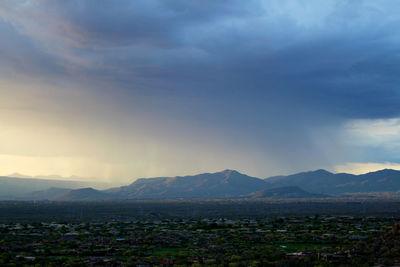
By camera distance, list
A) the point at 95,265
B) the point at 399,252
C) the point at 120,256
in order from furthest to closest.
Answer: the point at 120,256 < the point at 95,265 < the point at 399,252

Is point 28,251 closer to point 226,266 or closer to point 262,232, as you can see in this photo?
point 226,266

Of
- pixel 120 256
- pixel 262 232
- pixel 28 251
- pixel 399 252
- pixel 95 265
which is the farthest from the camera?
pixel 262 232

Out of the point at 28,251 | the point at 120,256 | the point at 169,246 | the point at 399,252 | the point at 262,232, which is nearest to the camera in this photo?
the point at 399,252

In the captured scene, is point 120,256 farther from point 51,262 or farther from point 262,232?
point 262,232

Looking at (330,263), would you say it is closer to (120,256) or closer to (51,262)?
(120,256)

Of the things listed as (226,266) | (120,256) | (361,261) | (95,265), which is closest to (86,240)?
(120,256)

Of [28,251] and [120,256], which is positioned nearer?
[120,256]

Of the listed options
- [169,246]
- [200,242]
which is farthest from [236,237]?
[169,246]

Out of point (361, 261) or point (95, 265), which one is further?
point (95, 265)

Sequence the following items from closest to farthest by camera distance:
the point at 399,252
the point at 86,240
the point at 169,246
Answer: the point at 399,252 < the point at 169,246 < the point at 86,240
